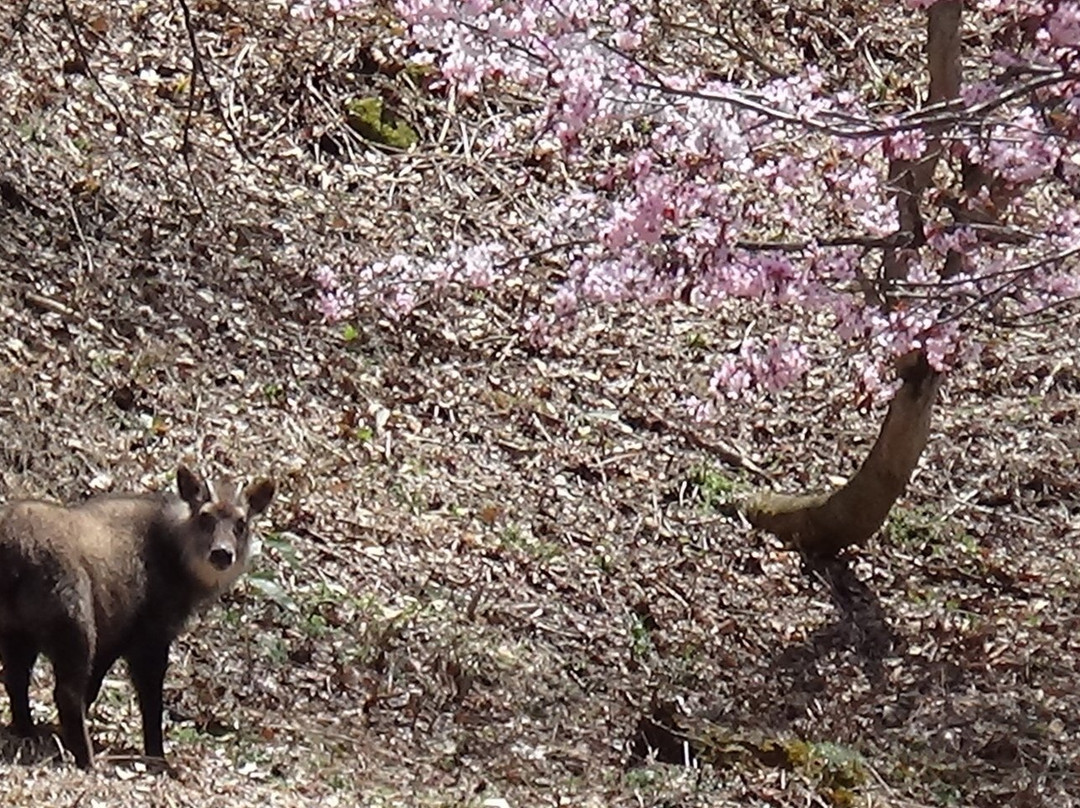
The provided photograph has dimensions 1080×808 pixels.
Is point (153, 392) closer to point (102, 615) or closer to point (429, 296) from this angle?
point (429, 296)

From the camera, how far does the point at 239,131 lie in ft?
42.4

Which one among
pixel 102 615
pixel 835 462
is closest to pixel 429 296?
pixel 835 462

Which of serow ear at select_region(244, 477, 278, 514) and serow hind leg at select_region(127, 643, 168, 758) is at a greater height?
serow ear at select_region(244, 477, 278, 514)

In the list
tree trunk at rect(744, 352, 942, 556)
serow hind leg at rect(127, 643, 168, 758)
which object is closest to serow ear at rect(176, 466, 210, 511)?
serow hind leg at rect(127, 643, 168, 758)

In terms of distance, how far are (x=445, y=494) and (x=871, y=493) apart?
2.46 metres

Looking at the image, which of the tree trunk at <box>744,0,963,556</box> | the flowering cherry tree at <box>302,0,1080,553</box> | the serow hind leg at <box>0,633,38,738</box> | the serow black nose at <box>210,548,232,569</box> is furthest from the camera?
the tree trunk at <box>744,0,963,556</box>

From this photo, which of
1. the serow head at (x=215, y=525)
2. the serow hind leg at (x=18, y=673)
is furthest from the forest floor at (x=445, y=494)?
the serow head at (x=215, y=525)

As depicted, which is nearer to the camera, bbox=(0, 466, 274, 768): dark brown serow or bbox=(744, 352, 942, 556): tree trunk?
bbox=(0, 466, 274, 768): dark brown serow

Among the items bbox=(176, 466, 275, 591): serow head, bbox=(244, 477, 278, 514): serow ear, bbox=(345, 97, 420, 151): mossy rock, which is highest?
bbox=(345, 97, 420, 151): mossy rock

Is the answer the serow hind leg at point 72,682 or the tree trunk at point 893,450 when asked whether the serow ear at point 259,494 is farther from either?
the tree trunk at point 893,450

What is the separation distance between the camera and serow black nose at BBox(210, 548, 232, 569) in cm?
704

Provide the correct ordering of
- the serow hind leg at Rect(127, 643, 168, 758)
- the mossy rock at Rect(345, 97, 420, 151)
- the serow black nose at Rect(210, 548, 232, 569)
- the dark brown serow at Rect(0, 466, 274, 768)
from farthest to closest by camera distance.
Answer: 1. the mossy rock at Rect(345, 97, 420, 151)
2. the serow black nose at Rect(210, 548, 232, 569)
3. the serow hind leg at Rect(127, 643, 168, 758)
4. the dark brown serow at Rect(0, 466, 274, 768)

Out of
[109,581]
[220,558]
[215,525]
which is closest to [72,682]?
[109,581]

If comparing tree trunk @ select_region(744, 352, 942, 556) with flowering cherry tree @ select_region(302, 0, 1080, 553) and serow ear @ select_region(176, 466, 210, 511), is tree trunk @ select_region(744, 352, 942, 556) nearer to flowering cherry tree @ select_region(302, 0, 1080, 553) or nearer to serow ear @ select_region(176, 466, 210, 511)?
flowering cherry tree @ select_region(302, 0, 1080, 553)
